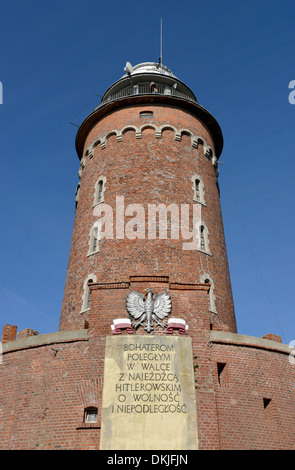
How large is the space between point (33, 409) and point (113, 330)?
362 cm

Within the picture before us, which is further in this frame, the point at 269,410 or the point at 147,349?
the point at 269,410

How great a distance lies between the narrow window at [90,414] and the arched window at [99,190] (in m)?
11.0

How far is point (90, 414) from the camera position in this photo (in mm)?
13695

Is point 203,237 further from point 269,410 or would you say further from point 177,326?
point 269,410

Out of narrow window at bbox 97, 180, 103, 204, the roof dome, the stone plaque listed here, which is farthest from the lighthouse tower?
the roof dome

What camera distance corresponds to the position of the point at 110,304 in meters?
15.4

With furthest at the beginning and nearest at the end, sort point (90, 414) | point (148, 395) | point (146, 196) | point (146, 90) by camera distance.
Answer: point (146, 90) → point (146, 196) → point (90, 414) → point (148, 395)

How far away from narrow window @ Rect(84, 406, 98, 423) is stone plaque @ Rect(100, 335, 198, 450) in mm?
749


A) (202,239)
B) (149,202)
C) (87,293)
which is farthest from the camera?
(202,239)

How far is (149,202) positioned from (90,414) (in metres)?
10.3

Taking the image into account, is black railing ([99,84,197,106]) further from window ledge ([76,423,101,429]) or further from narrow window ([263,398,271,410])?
window ledge ([76,423,101,429])

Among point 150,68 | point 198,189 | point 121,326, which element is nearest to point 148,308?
point 121,326

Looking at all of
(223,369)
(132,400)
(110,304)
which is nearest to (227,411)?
(223,369)
